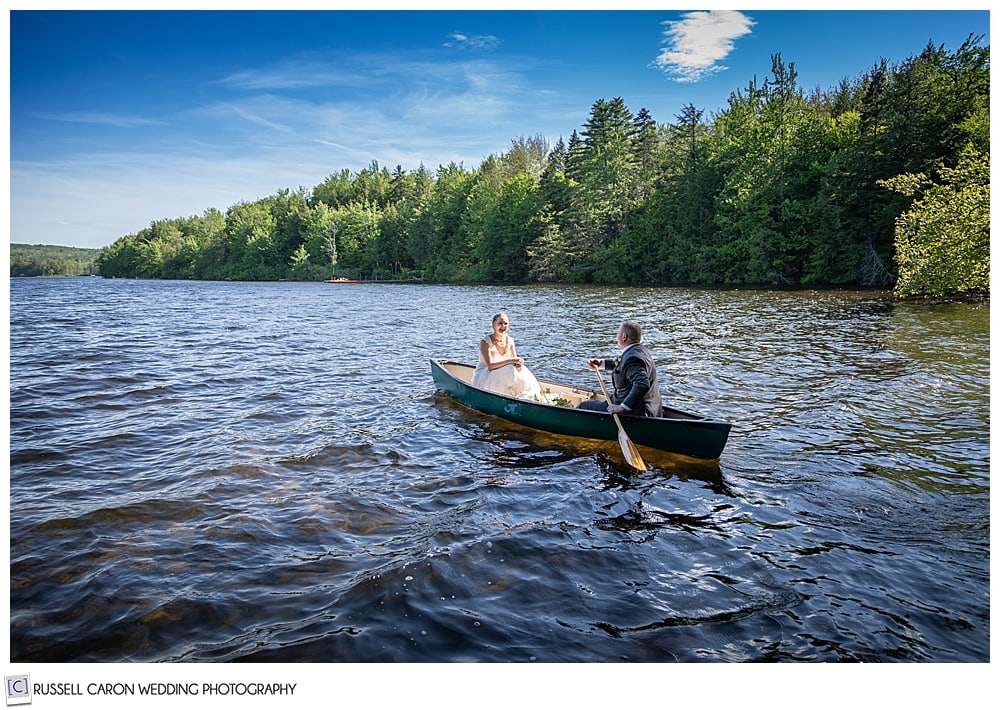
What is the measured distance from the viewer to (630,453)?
19.4ft

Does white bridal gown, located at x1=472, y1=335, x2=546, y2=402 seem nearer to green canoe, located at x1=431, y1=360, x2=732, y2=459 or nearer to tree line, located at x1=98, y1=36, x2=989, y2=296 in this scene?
green canoe, located at x1=431, y1=360, x2=732, y2=459

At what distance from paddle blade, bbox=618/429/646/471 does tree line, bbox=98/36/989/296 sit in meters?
4.56

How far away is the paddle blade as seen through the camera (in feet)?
19.2

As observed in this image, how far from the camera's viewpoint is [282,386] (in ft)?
32.6

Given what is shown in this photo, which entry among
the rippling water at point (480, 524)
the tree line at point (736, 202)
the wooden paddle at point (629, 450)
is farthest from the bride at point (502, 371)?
the tree line at point (736, 202)

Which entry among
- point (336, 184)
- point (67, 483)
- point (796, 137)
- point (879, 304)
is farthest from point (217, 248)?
point (67, 483)

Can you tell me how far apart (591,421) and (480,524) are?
203cm

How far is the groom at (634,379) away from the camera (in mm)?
6012

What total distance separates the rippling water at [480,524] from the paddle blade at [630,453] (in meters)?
0.18
